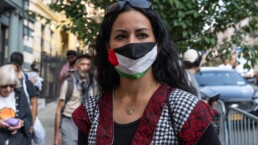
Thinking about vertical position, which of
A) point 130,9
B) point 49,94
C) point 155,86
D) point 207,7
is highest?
point 207,7

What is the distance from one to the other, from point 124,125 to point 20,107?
3.62 metres

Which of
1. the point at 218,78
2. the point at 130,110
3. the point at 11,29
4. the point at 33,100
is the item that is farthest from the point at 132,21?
the point at 11,29

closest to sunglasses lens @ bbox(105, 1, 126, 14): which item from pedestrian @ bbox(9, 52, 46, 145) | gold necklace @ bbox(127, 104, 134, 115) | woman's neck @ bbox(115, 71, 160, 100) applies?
woman's neck @ bbox(115, 71, 160, 100)

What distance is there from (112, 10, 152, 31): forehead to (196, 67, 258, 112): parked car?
351 inches

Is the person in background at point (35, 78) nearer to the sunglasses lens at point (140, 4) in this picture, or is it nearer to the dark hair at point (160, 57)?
the dark hair at point (160, 57)

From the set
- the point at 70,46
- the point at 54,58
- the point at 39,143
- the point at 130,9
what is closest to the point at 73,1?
the point at 39,143

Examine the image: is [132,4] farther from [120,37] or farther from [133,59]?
[133,59]

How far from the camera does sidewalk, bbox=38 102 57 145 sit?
11.4m

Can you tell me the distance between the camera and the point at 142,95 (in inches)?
87.1

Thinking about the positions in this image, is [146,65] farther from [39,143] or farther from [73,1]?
[73,1]

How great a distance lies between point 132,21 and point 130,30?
47 mm

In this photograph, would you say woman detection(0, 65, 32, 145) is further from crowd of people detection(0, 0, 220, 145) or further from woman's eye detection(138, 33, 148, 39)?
woman's eye detection(138, 33, 148, 39)

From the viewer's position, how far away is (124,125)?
216 cm

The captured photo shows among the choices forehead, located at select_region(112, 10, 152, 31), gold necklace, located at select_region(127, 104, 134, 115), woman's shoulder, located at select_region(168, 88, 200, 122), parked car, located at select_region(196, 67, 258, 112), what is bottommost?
parked car, located at select_region(196, 67, 258, 112)
